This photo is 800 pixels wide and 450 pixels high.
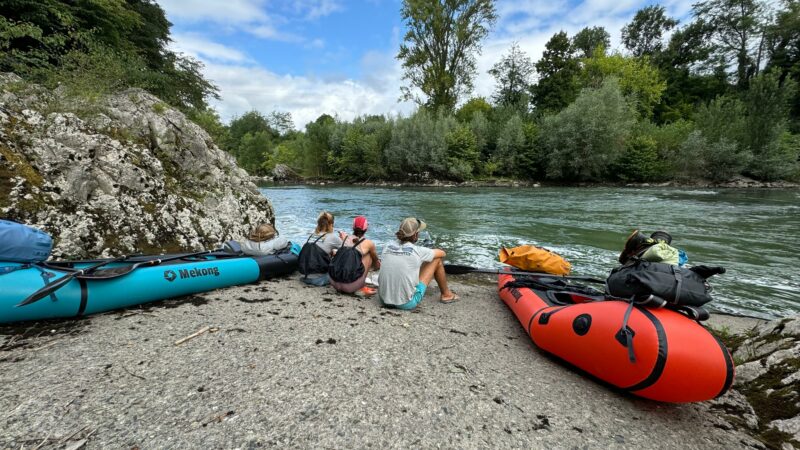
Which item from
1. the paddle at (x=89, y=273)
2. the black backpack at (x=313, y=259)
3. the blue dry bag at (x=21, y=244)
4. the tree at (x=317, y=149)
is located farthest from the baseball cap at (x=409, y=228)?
the tree at (x=317, y=149)

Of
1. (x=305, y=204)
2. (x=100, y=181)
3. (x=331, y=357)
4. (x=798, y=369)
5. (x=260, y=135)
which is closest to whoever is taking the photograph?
(x=798, y=369)

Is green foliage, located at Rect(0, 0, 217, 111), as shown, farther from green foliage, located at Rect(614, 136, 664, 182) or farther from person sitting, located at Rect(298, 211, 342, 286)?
green foliage, located at Rect(614, 136, 664, 182)

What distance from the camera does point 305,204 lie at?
675 inches

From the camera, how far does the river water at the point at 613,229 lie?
5.89 meters

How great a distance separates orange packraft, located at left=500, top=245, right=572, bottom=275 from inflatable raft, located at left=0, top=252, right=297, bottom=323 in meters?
3.89

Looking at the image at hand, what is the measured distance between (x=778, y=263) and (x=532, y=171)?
24561 mm

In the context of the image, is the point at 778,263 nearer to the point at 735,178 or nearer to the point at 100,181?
the point at 100,181

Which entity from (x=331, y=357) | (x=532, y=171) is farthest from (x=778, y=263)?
(x=532, y=171)

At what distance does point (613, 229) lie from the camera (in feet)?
33.2

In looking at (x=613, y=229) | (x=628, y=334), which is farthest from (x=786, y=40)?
(x=628, y=334)

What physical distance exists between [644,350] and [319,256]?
3982 mm

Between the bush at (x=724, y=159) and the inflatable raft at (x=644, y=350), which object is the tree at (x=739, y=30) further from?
the inflatable raft at (x=644, y=350)

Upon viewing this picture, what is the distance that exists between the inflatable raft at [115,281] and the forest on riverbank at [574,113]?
29.8 ft

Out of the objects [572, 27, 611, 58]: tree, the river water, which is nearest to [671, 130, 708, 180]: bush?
the river water
